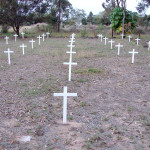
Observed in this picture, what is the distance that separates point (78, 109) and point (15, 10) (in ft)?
73.6

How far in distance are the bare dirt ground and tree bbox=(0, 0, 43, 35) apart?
676 inches

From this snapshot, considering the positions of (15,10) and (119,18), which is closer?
(15,10)

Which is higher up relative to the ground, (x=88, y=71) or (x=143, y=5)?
(x=143, y=5)

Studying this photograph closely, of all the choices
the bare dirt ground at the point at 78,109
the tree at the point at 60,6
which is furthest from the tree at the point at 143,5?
the bare dirt ground at the point at 78,109

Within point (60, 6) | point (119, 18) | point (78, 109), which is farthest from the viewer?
point (60, 6)

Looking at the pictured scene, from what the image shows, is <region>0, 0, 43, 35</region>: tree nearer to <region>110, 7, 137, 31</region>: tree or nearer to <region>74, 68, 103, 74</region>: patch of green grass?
<region>110, 7, 137, 31</region>: tree

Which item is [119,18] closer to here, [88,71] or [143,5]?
[143,5]

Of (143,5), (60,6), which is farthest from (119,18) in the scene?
(60,6)

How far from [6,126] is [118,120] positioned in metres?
2.31

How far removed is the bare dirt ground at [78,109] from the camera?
376cm

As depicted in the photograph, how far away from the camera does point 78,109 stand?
522cm

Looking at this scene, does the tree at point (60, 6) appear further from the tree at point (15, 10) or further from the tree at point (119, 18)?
the tree at point (119, 18)

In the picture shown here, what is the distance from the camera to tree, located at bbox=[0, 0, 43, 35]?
80.1 feet

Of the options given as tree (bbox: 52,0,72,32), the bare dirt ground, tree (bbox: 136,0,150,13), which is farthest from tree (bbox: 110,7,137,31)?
the bare dirt ground
